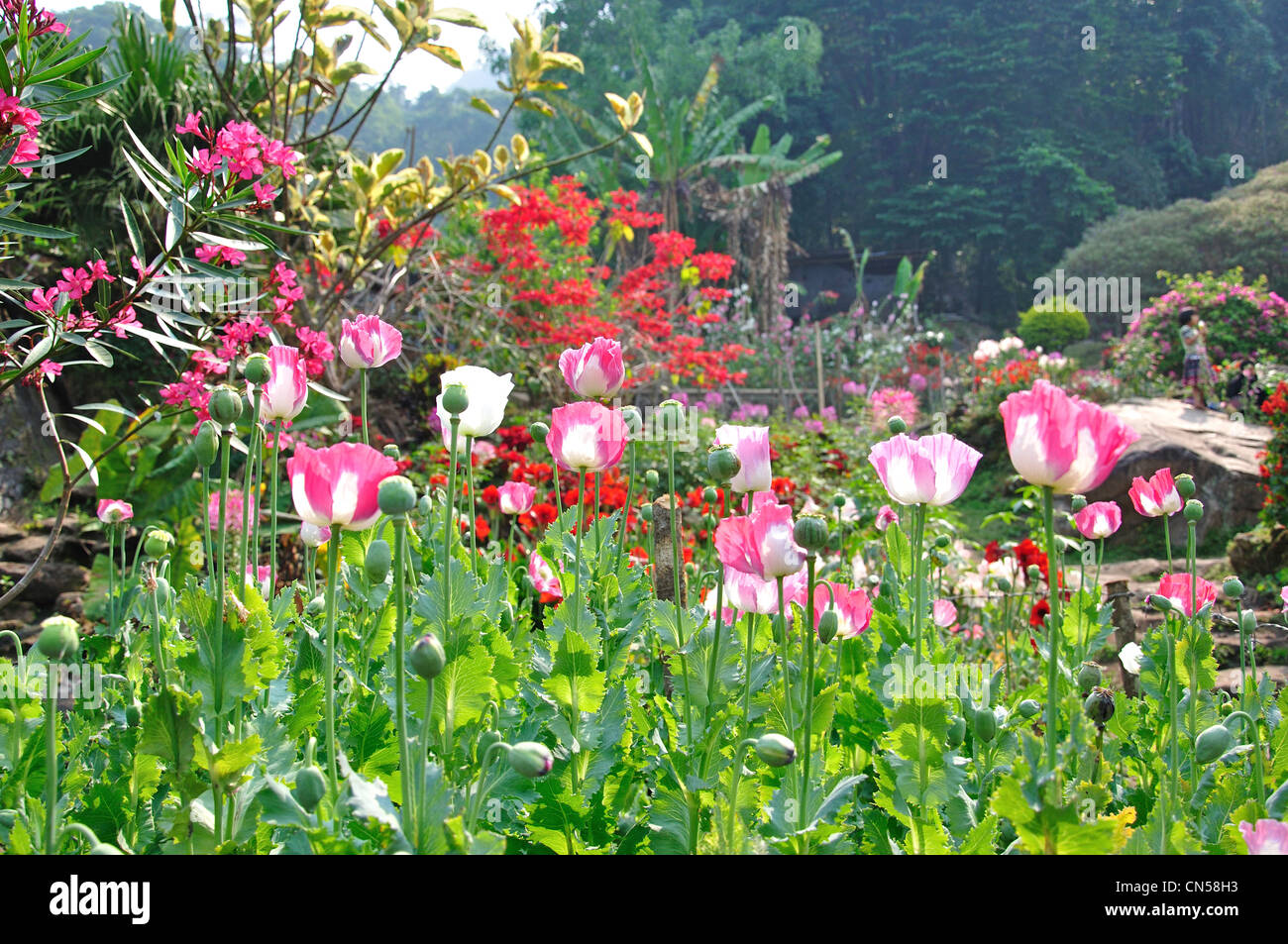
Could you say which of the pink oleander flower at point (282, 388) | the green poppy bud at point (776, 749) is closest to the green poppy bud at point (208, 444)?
the pink oleander flower at point (282, 388)

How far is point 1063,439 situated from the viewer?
2.40ft

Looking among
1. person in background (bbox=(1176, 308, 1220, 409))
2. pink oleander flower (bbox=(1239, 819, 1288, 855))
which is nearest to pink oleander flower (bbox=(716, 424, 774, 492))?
pink oleander flower (bbox=(1239, 819, 1288, 855))

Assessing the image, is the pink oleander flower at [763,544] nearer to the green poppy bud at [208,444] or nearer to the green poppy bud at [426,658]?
the green poppy bud at [426,658]

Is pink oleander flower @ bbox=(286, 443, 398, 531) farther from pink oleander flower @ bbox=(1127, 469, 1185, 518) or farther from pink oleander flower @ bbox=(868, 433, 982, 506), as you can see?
pink oleander flower @ bbox=(1127, 469, 1185, 518)

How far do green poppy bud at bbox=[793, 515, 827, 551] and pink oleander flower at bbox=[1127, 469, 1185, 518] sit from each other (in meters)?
0.79

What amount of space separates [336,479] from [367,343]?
451mm

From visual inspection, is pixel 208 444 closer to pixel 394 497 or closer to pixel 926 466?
pixel 394 497

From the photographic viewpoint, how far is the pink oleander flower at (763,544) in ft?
2.82

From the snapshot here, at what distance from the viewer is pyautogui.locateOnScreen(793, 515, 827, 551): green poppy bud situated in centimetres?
85

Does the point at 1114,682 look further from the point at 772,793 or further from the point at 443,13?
the point at 443,13

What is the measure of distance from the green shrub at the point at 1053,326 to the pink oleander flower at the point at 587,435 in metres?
16.8

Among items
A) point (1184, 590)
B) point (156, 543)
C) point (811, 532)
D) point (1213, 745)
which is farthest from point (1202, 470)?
point (156, 543)

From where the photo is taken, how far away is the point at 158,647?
3.14 feet
